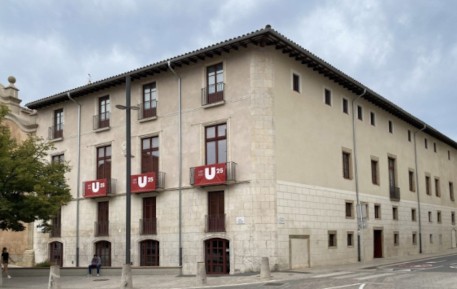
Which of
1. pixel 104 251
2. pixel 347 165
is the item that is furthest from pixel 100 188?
pixel 347 165

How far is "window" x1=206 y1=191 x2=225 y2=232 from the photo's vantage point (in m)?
26.0

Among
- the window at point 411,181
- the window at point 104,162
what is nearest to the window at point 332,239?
the window at point 104,162

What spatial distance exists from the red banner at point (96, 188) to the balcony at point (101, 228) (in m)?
1.65

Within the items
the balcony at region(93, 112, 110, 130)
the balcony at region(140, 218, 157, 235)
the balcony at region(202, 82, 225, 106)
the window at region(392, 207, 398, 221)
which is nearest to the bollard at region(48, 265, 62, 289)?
the balcony at region(140, 218, 157, 235)

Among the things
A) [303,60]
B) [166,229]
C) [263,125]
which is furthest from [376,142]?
[166,229]

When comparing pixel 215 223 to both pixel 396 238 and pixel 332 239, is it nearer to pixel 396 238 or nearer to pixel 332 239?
pixel 332 239

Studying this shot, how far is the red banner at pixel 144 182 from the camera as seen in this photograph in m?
28.2

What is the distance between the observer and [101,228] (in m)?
31.4

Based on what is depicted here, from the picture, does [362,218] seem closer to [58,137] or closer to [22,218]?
[22,218]

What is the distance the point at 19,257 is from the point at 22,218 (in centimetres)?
1325

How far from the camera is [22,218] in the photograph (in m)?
24.0

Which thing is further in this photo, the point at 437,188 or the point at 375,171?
the point at 437,188

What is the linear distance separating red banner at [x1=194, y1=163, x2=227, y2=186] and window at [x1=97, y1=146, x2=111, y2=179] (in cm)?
758

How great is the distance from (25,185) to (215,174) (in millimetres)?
8470
